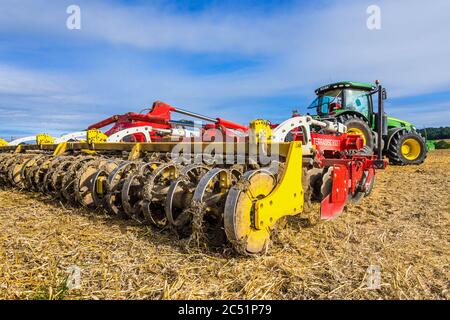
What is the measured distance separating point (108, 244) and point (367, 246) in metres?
2.38

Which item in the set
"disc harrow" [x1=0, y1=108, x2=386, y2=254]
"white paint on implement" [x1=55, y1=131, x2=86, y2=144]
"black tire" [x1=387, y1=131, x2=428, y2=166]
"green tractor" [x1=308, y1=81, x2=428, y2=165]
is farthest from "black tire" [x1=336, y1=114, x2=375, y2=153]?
"white paint on implement" [x1=55, y1=131, x2=86, y2=144]

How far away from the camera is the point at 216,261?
288cm

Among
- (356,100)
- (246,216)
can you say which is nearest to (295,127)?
(246,216)

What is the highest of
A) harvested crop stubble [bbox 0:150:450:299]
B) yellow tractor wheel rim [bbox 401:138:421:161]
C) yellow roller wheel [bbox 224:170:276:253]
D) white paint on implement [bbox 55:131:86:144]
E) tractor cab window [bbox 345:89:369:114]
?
tractor cab window [bbox 345:89:369:114]

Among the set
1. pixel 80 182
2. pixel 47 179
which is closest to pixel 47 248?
pixel 80 182

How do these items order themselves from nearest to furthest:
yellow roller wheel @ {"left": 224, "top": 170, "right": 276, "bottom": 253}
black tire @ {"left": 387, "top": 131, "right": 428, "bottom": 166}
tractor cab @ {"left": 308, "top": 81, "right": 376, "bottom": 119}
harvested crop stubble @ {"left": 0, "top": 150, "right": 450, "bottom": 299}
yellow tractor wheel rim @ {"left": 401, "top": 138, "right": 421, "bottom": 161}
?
1. harvested crop stubble @ {"left": 0, "top": 150, "right": 450, "bottom": 299}
2. yellow roller wheel @ {"left": 224, "top": 170, "right": 276, "bottom": 253}
3. tractor cab @ {"left": 308, "top": 81, "right": 376, "bottom": 119}
4. black tire @ {"left": 387, "top": 131, "right": 428, "bottom": 166}
5. yellow tractor wheel rim @ {"left": 401, "top": 138, "right": 421, "bottom": 161}

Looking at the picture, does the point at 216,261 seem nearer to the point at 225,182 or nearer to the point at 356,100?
the point at 225,182

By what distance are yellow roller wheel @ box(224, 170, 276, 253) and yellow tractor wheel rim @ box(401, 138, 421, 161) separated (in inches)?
362

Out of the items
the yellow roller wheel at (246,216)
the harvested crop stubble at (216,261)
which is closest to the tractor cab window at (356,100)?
the harvested crop stubble at (216,261)

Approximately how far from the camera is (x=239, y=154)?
408 cm

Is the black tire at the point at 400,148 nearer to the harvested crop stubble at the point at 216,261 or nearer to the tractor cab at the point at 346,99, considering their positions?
the tractor cab at the point at 346,99

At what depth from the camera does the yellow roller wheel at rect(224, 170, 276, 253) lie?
2.82 metres

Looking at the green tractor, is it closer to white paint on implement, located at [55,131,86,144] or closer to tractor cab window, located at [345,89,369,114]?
tractor cab window, located at [345,89,369,114]
